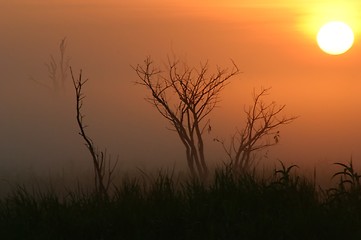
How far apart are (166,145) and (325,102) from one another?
44.8 metres

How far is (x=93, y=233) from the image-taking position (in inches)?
338

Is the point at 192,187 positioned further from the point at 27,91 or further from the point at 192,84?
the point at 27,91

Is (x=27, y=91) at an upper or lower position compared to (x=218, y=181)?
upper

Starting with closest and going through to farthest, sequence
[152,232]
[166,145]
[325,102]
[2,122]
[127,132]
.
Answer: [152,232] → [166,145] → [127,132] → [2,122] → [325,102]

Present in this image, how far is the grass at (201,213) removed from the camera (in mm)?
8352

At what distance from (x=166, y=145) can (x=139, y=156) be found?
26.3 feet

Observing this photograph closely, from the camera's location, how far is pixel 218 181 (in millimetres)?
9461

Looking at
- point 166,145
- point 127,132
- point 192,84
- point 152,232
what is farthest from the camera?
point 127,132

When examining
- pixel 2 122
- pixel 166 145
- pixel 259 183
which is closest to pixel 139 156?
pixel 166 145

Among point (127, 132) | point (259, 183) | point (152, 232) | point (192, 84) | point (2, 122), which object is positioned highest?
point (2, 122)

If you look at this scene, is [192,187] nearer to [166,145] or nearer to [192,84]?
[192,84]

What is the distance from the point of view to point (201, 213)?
8.71 m

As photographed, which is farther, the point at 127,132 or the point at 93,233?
the point at 127,132

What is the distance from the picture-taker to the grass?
835cm
